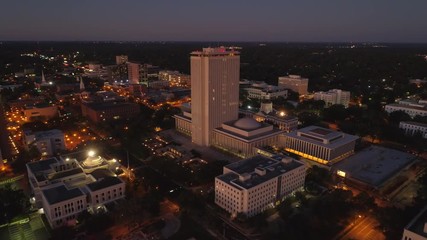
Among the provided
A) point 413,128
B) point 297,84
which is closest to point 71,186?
point 413,128

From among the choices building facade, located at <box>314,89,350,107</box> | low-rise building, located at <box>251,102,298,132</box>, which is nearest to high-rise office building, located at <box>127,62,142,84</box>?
low-rise building, located at <box>251,102,298,132</box>

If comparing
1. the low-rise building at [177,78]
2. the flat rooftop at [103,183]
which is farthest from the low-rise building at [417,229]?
the low-rise building at [177,78]

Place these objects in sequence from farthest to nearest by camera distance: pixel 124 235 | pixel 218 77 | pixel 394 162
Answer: pixel 218 77 → pixel 394 162 → pixel 124 235

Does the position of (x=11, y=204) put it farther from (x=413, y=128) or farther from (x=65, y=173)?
(x=413, y=128)

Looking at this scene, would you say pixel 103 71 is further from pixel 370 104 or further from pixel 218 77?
pixel 370 104

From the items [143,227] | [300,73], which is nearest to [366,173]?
[143,227]

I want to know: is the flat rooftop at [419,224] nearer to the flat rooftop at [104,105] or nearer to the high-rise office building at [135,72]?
the flat rooftop at [104,105]
